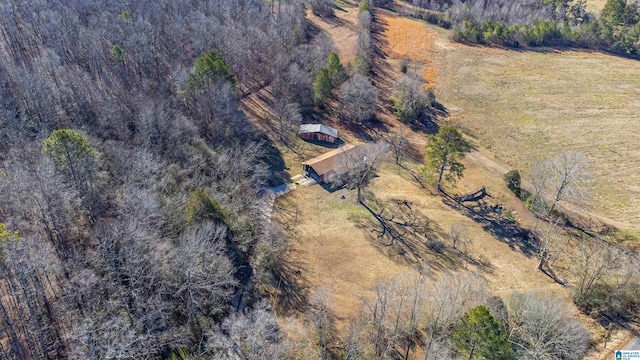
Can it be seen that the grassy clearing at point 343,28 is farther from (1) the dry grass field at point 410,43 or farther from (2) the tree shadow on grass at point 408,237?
(2) the tree shadow on grass at point 408,237

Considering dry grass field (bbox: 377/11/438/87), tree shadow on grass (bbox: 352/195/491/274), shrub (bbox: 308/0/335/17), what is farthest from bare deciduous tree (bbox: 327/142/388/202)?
shrub (bbox: 308/0/335/17)

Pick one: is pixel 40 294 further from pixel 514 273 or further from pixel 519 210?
pixel 519 210

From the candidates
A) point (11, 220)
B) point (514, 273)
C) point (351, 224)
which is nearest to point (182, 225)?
point (11, 220)

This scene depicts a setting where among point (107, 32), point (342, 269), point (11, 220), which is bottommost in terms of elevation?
point (342, 269)

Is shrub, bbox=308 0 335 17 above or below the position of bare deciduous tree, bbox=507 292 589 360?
above

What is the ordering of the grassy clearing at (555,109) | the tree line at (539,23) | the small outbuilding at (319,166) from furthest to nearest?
1. the tree line at (539,23)
2. the grassy clearing at (555,109)
3. the small outbuilding at (319,166)

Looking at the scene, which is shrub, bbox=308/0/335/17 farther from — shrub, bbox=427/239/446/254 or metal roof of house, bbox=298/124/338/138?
shrub, bbox=427/239/446/254

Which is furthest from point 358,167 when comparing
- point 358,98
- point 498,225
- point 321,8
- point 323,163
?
point 321,8

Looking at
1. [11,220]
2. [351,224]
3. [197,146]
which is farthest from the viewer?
[197,146]

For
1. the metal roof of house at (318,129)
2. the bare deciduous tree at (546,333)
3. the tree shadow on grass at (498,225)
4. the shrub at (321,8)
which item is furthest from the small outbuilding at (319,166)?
the shrub at (321,8)
